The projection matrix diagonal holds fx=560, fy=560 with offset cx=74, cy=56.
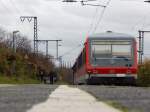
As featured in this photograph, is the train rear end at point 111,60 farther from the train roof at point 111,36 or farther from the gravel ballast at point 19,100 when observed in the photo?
the gravel ballast at point 19,100

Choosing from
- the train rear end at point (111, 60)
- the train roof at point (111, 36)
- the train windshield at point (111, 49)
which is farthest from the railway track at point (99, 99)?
the train roof at point (111, 36)

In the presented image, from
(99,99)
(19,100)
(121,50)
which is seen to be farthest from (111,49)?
(19,100)

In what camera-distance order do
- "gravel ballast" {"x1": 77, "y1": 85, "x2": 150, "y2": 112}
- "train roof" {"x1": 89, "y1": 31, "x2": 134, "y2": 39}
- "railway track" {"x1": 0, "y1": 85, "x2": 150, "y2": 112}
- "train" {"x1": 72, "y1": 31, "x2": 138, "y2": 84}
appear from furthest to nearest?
"train roof" {"x1": 89, "y1": 31, "x2": 134, "y2": 39} → "train" {"x1": 72, "y1": 31, "x2": 138, "y2": 84} → "gravel ballast" {"x1": 77, "y1": 85, "x2": 150, "y2": 112} → "railway track" {"x1": 0, "y1": 85, "x2": 150, "y2": 112}

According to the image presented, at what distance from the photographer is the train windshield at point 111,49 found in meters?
32.4

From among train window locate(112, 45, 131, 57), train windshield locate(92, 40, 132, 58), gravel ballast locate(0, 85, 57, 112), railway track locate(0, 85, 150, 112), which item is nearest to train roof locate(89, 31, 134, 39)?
train windshield locate(92, 40, 132, 58)

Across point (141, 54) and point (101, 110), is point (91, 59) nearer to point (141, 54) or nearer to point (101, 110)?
point (101, 110)

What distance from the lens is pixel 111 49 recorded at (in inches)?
1286

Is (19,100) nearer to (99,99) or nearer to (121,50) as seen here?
(99,99)

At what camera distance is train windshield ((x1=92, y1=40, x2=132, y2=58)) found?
3244cm

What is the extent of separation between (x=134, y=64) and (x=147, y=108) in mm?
22081

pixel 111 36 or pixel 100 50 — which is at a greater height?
pixel 111 36

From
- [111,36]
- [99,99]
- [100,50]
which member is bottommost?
[99,99]

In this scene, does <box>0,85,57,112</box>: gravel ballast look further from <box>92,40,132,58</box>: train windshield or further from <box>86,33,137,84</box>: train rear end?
<box>92,40,132,58</box>: train windshield

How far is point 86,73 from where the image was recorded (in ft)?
106
